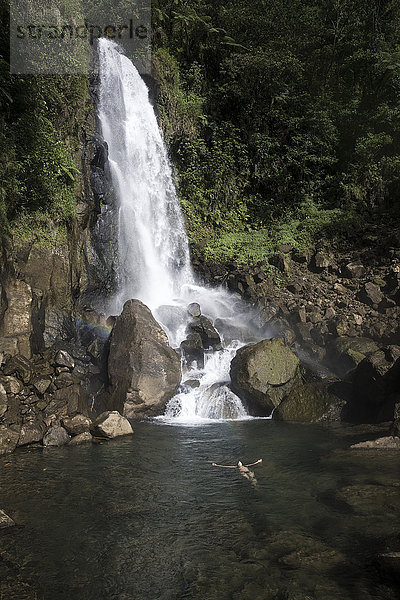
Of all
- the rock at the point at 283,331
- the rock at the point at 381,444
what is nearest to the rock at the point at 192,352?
the rock at the point at 283,331

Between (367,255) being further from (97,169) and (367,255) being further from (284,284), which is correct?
(97,169)

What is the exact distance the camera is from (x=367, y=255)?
56.9ft

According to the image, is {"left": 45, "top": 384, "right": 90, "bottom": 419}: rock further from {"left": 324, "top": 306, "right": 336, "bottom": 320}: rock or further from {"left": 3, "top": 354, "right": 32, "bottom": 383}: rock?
{"left": 324, "top": 306, "right": 336, "bottom": 320}: rock

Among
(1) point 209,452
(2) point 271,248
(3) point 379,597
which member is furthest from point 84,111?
(3) point 379,597

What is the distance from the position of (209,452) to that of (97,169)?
11.4m

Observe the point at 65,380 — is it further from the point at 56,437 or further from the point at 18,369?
the point at 56,437

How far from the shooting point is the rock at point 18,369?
30.7 ft

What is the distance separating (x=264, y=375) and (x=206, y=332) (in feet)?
9.87

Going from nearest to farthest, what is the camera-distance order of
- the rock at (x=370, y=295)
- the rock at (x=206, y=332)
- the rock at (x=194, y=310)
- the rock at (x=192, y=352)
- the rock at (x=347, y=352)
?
the rock at (x=347, y=352), the rock at (x=192, y=352), the rock at (x=206, y=332), the rock at (x=194, y=310), the rock at (x=370, y=295)

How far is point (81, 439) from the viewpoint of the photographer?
8719mm

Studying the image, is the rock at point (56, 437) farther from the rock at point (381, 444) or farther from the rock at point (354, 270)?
the rock at point (354, 270)

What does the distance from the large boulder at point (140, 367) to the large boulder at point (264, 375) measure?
1.76 metres

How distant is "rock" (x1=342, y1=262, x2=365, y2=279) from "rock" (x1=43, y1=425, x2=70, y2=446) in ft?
41.0

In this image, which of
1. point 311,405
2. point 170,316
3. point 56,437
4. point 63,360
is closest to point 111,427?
point 56,437
